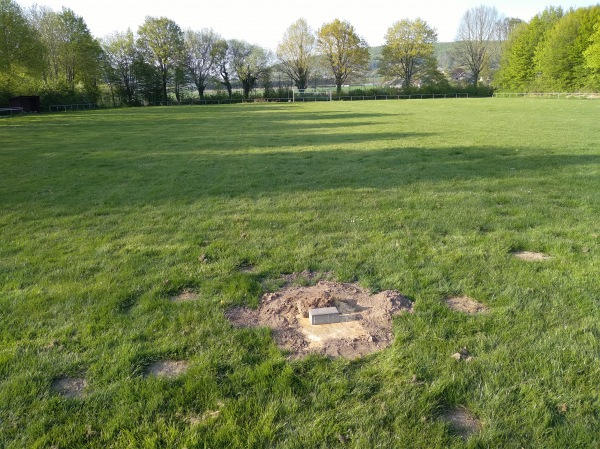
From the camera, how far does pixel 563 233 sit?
591cm

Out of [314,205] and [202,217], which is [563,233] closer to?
[314,205]

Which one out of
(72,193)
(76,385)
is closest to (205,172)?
(72,193)

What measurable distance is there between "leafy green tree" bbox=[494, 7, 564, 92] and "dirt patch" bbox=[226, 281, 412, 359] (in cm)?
7294

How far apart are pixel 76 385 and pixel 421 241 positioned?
445cm

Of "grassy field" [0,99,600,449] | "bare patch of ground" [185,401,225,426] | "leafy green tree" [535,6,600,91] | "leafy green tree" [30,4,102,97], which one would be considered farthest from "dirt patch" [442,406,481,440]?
"leafy green tree" [535,6,600,91]

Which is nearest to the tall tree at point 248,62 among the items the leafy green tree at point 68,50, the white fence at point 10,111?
the leafy green tree at point 68,50

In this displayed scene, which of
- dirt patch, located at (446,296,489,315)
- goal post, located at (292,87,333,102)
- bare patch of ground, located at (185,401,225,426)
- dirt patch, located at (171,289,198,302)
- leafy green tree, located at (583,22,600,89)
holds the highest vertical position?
leafy green tree, located at (583,22,600,89)

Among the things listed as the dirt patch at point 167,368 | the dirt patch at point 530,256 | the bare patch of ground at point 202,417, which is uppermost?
the dirt patch at point 530,256

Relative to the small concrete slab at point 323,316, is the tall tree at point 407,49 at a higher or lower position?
higher

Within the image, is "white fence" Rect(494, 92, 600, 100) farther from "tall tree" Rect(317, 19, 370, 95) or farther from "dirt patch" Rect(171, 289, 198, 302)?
"dirt patch" Rect(171, 289, 198, 302)

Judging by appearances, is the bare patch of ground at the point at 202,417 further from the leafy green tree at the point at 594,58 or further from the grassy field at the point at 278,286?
the leafy green tree at the point at 594,58

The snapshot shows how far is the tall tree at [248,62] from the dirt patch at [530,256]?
73380mm

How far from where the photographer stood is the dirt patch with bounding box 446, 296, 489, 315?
4002 mm

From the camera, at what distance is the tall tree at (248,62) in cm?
7638
